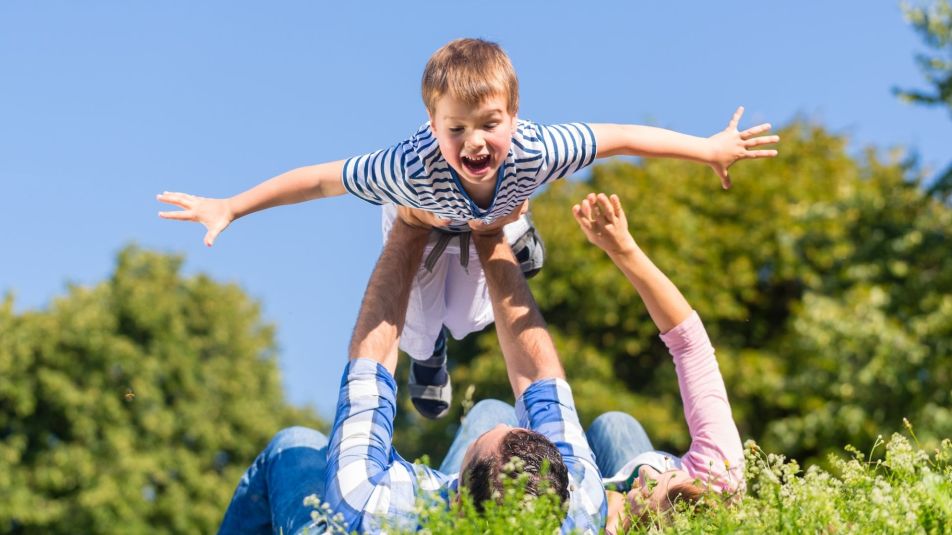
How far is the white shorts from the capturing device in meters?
5.74

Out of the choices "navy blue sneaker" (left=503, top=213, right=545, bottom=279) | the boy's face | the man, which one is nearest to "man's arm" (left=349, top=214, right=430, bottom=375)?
the man

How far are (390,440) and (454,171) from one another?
1.16 metres

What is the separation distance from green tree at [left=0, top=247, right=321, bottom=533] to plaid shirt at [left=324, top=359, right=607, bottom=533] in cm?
2459

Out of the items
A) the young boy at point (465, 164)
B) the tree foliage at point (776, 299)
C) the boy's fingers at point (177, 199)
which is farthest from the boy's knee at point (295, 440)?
the tree foliage at point (776, 299)

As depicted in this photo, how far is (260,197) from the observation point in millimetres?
5305

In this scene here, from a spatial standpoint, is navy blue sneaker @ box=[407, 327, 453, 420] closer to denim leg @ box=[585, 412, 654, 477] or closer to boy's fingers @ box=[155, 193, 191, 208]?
denim leg @ box=[585, 412, 654, 477]

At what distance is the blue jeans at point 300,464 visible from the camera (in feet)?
15.5

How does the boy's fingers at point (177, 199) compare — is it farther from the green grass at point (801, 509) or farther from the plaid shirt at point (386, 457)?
the green grass at point (801, 509)

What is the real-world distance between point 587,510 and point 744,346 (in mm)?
21601

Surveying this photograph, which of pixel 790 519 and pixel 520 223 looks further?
pixel 520 223

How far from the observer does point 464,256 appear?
5512mm

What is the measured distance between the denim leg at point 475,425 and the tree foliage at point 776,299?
1184cm

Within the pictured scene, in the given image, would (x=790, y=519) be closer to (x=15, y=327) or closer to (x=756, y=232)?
(x=756, y=232)

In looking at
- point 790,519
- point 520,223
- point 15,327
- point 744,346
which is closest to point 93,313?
point 15,327
